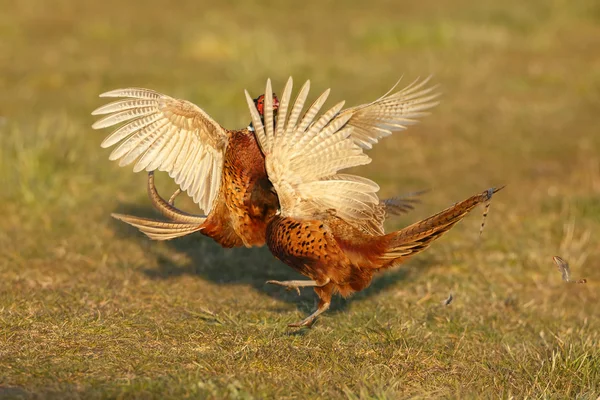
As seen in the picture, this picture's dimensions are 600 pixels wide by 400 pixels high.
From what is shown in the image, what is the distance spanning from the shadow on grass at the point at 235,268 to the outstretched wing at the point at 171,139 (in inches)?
38.1

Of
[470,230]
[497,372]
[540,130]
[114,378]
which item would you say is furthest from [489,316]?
[540,130]

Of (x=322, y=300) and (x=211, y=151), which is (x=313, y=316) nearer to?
(x=322, y=300)

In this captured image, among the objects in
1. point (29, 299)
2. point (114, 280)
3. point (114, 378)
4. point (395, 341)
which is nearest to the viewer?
point (114, 378)

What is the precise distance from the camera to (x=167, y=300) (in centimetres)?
510

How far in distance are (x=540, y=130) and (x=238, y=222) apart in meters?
5.03

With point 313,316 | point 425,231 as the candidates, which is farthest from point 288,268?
point 425,231

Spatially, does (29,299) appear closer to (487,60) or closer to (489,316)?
(489,316)

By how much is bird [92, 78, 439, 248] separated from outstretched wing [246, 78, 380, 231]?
0.22 m

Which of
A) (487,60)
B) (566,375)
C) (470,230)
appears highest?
(487,60)

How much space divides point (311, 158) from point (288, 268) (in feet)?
5.89

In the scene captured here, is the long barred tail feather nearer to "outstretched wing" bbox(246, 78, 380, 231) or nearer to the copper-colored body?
"outstretched wing" bbox(246, 78, 380, 231)

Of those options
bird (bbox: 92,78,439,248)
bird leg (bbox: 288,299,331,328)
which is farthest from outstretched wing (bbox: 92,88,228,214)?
bird leg (bbox: 288,299,331,328)

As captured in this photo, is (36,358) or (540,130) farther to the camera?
(540,130)

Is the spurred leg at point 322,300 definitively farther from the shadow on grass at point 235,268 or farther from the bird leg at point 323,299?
the shadow on grass at point 235,268
